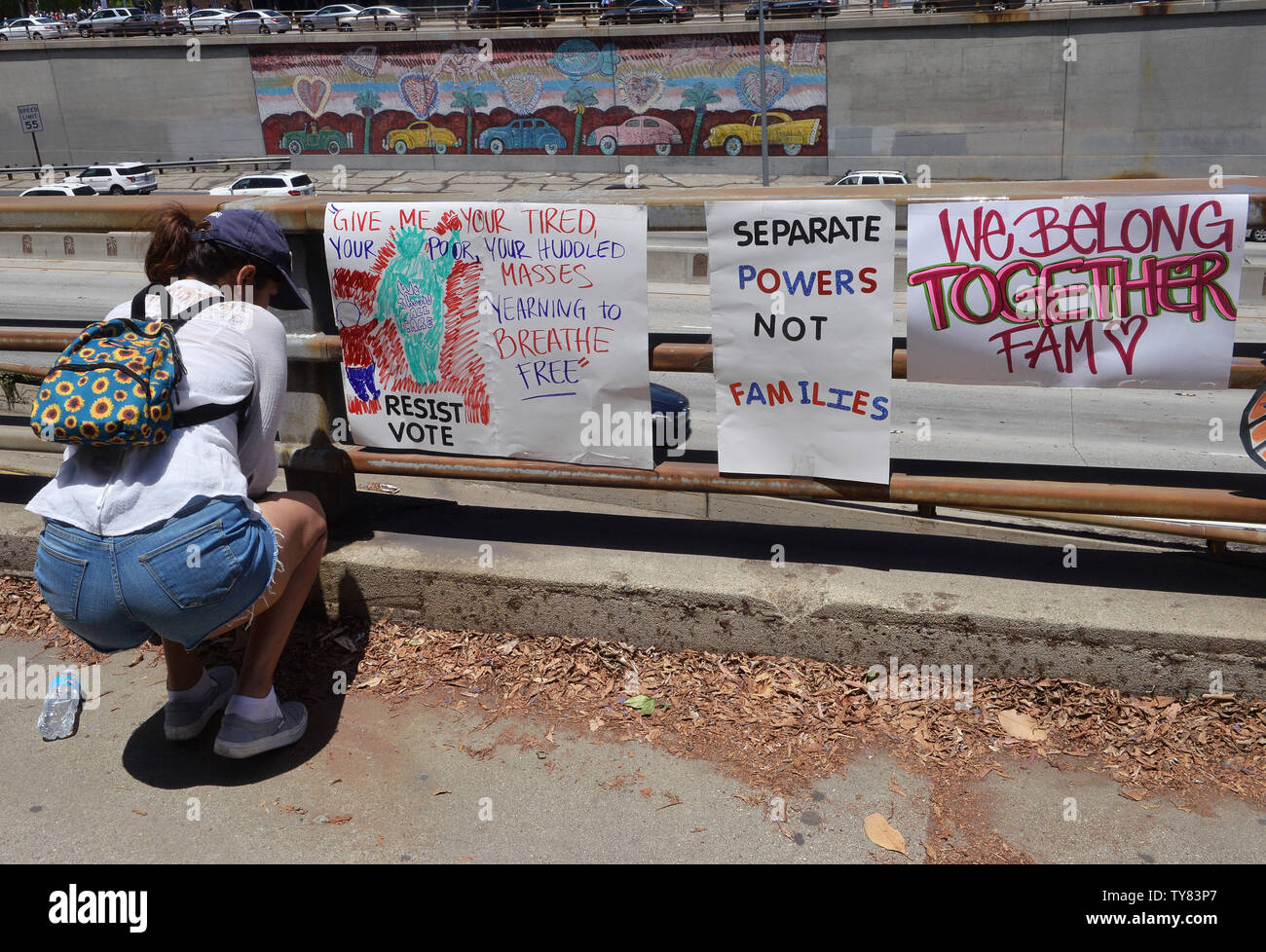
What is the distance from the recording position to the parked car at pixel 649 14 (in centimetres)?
4225

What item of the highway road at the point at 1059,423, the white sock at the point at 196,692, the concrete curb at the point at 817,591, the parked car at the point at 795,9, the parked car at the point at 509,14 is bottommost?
the highway road at the point at 1059,423

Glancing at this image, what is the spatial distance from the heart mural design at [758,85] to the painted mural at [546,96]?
0.13ft

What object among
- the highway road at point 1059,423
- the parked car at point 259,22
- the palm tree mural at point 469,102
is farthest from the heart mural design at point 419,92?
the highway road at point 1059,423

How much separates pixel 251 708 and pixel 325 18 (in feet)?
169

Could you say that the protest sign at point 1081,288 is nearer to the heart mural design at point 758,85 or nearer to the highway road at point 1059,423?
the highway road at point 1059,423

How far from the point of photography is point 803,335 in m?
3.48

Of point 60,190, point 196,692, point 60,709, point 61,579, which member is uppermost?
point 60,190

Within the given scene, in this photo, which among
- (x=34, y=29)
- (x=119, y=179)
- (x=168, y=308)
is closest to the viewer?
(x=168, y=308)

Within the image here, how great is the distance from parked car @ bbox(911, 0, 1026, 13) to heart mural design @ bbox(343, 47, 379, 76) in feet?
72.7

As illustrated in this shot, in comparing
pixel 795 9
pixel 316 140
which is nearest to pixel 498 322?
pixel 795 9

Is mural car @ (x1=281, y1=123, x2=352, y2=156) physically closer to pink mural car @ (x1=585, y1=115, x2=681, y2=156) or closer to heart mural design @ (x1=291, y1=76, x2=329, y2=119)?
heart mural design @ (x1=291, y1=76, x2=329, y2=119)

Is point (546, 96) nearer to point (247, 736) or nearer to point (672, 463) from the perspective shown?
point (672, 463)

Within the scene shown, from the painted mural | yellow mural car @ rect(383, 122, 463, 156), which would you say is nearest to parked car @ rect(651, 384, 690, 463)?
the painted mural

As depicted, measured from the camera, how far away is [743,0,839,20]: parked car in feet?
132
